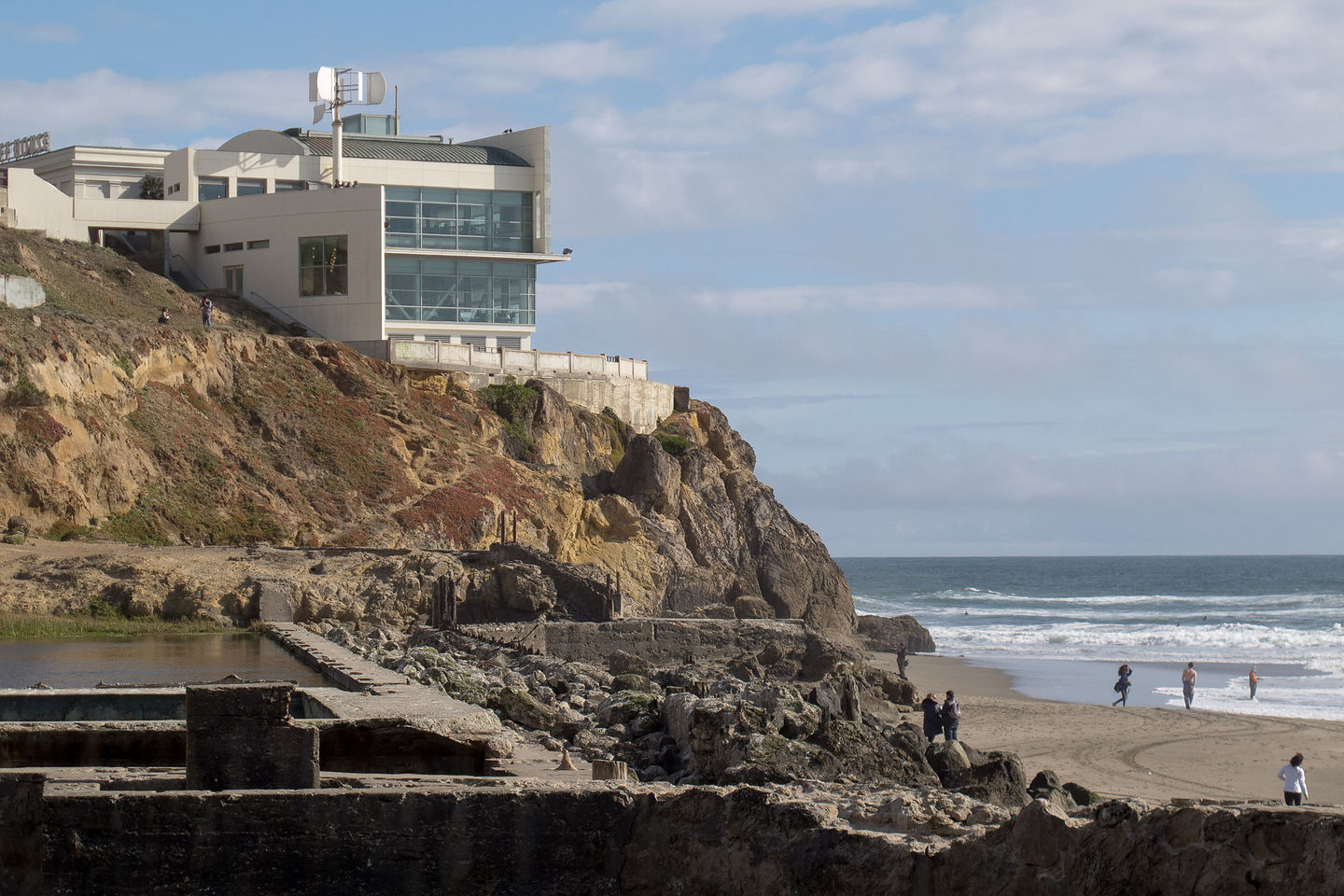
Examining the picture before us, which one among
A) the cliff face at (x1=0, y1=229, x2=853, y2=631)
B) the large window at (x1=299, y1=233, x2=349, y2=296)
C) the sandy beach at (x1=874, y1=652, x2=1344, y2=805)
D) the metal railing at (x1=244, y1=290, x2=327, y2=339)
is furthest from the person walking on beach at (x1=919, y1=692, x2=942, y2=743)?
the large window at (x1=299, y1=233, x2=349, y2=296)

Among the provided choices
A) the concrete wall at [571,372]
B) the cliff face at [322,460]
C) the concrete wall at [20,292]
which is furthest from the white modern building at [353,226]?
the concrete wall at [20,292]

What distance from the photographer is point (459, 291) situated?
47.1 meters

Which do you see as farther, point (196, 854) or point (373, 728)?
point (373, 728)

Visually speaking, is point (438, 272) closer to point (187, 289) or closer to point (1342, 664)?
point (187, 289)

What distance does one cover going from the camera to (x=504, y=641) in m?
25.1

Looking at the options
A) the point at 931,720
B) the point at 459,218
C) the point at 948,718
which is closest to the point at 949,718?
the point at 948,718

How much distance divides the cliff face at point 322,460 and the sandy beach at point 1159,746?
988 centimetres

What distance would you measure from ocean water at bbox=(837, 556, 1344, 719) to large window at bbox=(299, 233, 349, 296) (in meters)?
22.9

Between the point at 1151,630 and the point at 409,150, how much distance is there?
113 ft

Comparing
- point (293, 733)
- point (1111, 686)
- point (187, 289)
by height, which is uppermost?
point (187, 289)

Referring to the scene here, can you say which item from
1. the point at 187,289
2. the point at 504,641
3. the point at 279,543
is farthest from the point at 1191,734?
the point at 187,289

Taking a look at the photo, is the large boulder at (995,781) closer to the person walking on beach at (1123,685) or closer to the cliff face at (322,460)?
the person walking on beach at (1123,685)

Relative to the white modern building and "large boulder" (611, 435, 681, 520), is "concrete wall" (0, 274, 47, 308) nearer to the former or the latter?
the white modern building

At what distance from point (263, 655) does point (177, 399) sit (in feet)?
58.3
